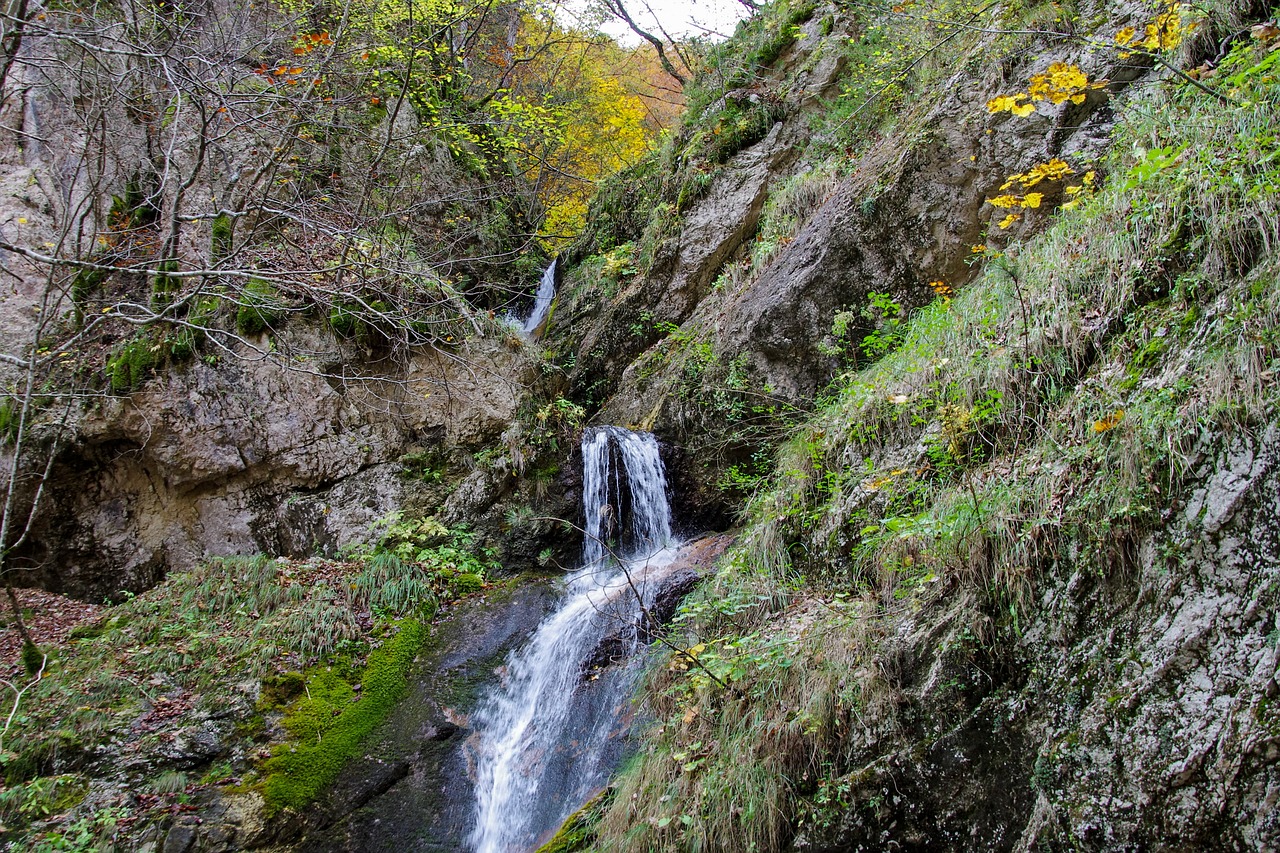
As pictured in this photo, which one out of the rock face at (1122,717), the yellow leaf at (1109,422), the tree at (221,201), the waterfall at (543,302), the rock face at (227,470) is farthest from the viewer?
the waterfall at (543,302)

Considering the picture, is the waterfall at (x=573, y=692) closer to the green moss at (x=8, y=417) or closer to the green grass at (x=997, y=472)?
the green grass at (x=997, y=472)

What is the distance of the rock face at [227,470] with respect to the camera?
7.33 m

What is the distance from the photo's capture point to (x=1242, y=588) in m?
2.05

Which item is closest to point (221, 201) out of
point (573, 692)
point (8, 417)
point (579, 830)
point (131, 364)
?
point (131, 364)

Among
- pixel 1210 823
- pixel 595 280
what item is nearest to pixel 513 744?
pixel 1210 823

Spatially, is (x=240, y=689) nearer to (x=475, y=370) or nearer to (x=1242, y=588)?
(x=475, y=370)

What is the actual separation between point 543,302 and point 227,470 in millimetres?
6601

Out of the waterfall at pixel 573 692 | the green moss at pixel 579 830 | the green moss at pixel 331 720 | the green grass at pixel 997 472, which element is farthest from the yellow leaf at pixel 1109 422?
the green moss at pixel 331 720

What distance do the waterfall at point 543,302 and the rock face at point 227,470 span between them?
13.7 ft

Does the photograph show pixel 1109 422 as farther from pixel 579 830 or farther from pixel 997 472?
pixel 579 830

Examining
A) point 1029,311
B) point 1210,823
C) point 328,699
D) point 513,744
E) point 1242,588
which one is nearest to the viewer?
point 1210,823

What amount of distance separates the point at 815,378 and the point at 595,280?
530 cm

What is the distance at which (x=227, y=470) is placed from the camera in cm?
762

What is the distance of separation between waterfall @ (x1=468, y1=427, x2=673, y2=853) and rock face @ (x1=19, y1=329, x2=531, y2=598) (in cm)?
194
